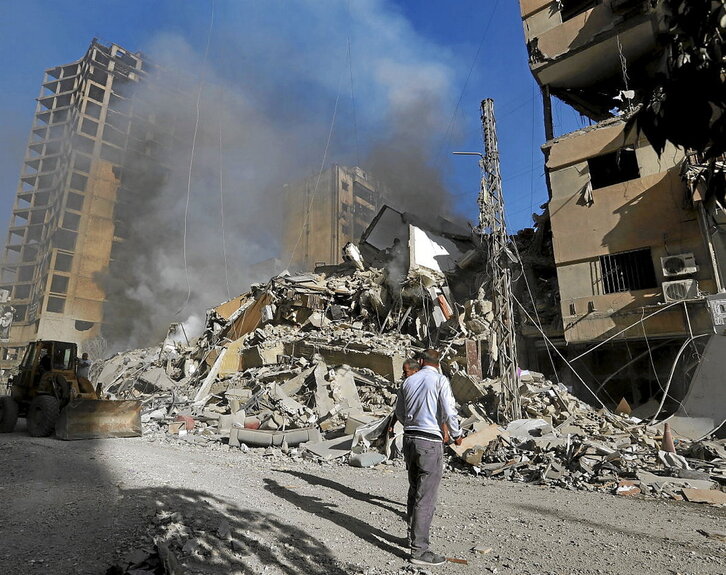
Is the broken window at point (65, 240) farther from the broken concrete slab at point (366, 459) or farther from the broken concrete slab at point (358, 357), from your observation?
the broken concrete slab at point (366, 459)

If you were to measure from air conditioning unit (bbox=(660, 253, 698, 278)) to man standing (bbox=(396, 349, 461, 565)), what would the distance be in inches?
438

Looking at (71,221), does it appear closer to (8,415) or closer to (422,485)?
(8,415)

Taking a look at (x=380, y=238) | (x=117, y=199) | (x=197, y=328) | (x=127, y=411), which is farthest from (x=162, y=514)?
(x=117, y=199)

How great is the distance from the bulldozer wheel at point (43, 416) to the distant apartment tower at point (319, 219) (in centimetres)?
3471

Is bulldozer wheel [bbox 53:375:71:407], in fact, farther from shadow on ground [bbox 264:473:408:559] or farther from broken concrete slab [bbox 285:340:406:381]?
broken concrete slab [bbox 285:340:406:381]

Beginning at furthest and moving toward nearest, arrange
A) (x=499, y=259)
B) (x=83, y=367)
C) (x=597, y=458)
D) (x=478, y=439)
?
(x=499, y=259) < (x=83, y=367) < (x=478, y=439) < (x=597, y=458)

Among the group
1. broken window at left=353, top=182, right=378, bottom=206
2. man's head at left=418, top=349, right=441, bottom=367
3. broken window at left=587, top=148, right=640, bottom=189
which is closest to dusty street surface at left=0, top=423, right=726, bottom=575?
man's head at left=418, top=349, right=441, bottom=367

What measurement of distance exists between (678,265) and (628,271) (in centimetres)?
134

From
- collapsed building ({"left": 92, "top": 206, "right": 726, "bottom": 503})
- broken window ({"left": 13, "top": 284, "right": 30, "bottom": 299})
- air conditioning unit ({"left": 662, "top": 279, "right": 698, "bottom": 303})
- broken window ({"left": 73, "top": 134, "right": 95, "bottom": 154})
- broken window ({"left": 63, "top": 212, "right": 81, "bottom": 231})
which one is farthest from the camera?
broken window ({"left": 73, "top": 134, "right": 95, "bottom": 154})

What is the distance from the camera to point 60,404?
8922mm

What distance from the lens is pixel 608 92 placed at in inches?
701

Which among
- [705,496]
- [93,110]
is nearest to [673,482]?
[705,496]

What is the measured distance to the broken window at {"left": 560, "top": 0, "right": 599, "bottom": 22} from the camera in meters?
16.2

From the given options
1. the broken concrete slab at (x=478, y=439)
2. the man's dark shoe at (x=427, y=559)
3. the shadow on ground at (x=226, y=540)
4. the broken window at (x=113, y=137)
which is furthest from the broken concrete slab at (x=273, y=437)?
the broken window at (x=113, y=137)
